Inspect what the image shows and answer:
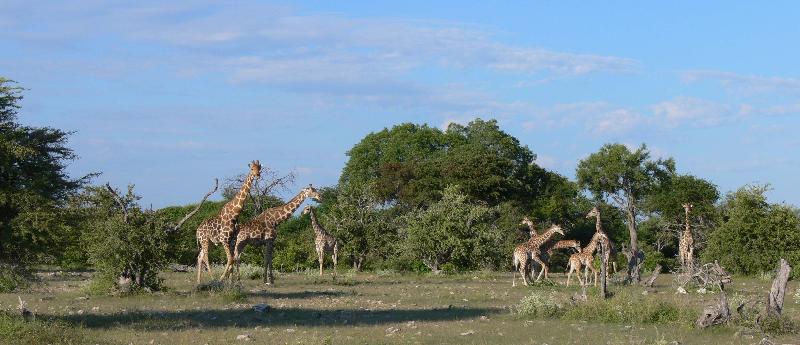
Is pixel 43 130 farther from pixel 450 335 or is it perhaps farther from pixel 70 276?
pixel 450 335

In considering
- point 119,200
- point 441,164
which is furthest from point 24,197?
point 441,164

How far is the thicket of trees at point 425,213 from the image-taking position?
2378 centimetres

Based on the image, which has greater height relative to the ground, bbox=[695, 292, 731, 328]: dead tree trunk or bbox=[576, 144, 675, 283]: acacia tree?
bbox=[576, 144, 675, 283]: acacia tree

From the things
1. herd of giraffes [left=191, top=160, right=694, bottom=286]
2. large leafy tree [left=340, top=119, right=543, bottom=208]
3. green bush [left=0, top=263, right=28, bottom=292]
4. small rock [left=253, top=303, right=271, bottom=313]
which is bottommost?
small rock [left=253, top=303, right=271, bottom=313]

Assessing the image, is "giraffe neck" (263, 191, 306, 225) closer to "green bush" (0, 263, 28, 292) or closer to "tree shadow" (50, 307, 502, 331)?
"tree shadow" (50, 307, 502, 331)

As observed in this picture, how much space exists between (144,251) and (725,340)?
13.1 metres

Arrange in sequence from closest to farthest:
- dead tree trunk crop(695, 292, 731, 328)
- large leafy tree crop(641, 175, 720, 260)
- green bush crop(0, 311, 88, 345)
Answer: green bush crop(0, 311, 88, 345), dead tree trunk crop(695, 292, 731, 328), large leafy tree crop(641, 175, 720, 260)

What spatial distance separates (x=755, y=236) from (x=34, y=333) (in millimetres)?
30904

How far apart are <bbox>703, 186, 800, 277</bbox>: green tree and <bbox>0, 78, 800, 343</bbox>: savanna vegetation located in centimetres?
6

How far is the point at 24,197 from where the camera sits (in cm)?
2653

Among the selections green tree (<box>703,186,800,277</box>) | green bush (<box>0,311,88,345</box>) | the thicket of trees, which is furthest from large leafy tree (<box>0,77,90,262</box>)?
green tree (<box>703,186,800,277</box>)

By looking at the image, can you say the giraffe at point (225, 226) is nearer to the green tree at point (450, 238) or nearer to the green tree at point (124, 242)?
the green tree at point (124, 242)

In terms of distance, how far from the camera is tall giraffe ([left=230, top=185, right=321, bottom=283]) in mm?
26719

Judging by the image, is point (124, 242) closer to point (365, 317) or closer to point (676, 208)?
point (365, 317)
